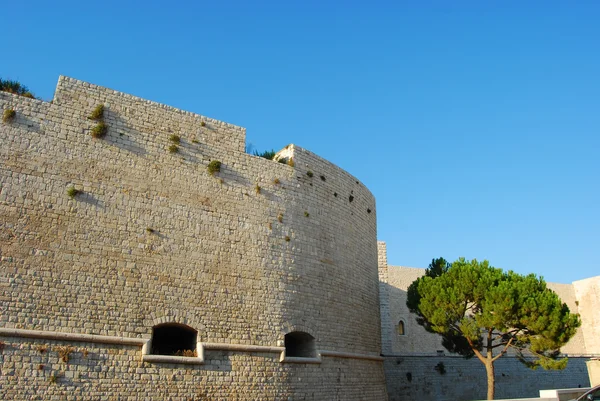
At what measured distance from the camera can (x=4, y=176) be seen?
918 centimetres

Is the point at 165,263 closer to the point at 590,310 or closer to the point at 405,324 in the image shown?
the point at 405,324

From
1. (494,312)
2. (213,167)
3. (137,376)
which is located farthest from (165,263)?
(494,312)

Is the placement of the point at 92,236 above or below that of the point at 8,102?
below

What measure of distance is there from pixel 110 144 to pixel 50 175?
1.40m

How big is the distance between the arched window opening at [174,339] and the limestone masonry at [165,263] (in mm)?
44

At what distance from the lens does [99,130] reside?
10.2 meters

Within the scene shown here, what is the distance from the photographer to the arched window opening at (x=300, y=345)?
11.8m

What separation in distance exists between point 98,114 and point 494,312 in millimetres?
11445

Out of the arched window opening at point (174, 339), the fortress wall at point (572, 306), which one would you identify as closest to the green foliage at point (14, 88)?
the arched window opening at point (174, 339)

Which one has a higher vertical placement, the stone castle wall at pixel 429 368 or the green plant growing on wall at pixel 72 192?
the green plant growing on wall at pixel 72 192

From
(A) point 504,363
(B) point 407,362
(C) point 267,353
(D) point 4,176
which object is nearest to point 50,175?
(D) point 4,176

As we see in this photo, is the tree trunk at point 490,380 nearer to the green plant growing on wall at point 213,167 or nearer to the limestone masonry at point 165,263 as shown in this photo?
the limestone masonry at point 165,263

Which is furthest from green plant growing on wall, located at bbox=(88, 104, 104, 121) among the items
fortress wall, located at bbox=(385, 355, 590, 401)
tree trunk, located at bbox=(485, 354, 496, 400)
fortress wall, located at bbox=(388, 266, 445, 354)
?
fortress wall, located at bbox=(388, 266, 445, 354)

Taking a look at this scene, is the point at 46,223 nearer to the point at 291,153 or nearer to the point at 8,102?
the point at 8,102
